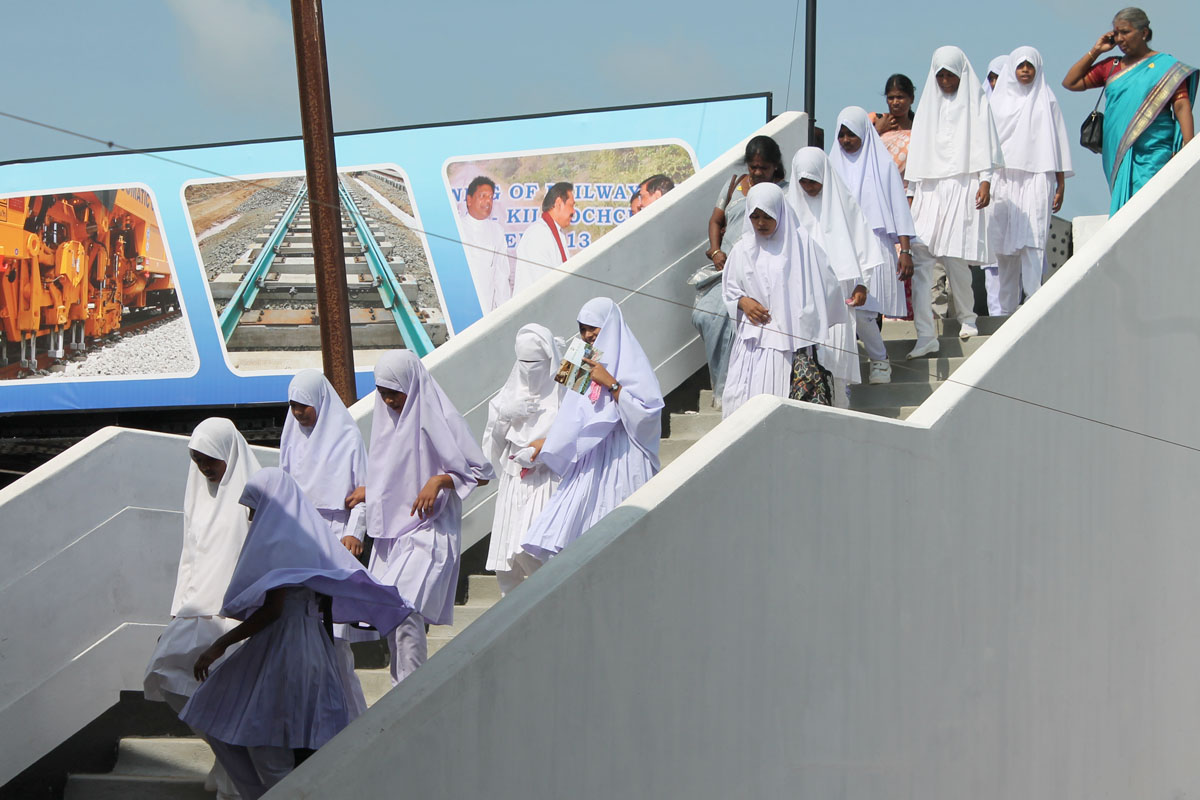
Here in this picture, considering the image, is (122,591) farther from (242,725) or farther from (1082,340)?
(1082,340)

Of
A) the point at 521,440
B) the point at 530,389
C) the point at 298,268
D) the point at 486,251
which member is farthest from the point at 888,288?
the point at 298,268

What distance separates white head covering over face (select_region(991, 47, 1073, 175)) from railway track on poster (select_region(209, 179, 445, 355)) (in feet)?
18.3

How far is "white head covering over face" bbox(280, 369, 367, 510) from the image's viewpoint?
667cm

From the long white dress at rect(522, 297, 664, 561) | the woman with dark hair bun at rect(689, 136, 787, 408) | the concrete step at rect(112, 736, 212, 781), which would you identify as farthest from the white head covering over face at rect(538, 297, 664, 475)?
the concrete step at rect(112, 736, 212, 781)

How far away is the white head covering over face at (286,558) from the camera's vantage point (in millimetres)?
4910

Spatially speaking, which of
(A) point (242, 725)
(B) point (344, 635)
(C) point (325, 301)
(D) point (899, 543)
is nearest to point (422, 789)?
(A) point (242, 725)

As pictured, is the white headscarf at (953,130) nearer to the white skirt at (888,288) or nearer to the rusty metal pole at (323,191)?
the white skirt at (888,288)

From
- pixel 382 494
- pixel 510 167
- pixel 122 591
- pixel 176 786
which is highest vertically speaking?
pixel 510 167

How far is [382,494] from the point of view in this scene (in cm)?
641

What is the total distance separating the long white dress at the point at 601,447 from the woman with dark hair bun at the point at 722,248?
4.21ft

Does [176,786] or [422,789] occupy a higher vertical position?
[422,789]

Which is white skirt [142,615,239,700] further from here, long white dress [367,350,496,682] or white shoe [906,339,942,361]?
white shoe [906,339,942,361]

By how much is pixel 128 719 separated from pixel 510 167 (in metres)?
7.30

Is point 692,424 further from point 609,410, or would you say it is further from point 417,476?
point 417,476
